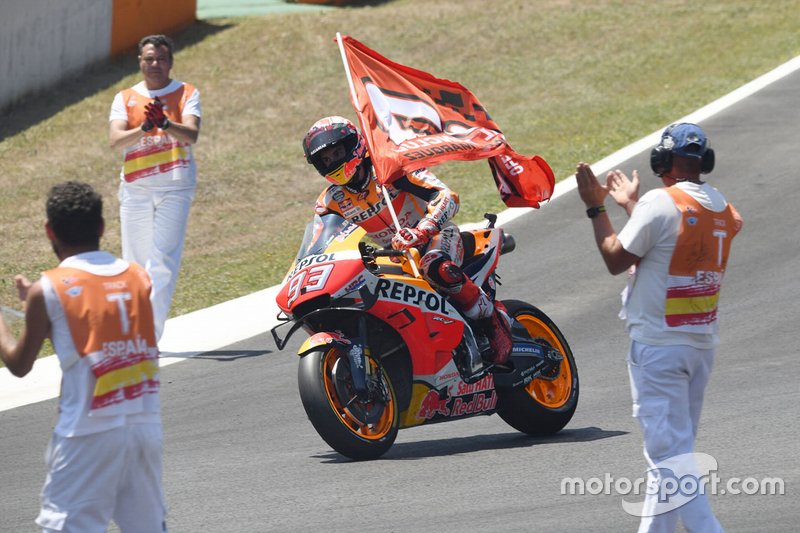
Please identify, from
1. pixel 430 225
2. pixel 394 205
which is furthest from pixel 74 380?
pixel 394 205

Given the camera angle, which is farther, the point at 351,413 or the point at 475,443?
the point at 475,443

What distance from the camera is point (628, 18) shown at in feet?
87.2

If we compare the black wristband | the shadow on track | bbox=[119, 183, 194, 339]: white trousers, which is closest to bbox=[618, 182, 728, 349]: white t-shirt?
the black wristband

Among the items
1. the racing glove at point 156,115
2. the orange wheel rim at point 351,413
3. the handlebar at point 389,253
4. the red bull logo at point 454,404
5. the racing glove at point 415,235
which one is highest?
the racing glove at point 156,115

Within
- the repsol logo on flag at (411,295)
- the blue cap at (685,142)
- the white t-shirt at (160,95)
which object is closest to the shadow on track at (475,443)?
the repsol logo on flag at (411,295)

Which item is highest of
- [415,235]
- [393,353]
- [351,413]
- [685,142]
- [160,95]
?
[160,95]

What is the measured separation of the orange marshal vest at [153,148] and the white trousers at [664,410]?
5827mm

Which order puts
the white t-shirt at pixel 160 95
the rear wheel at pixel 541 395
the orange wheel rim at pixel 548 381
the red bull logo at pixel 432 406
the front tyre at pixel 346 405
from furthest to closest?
the white t-shirt at pixel 160 95
the orange wheel rim at pixel 548 381
the rear wheel at pixel 541 395
the red bull logo at pixel 432 406
the front tyre at pixel 346 405

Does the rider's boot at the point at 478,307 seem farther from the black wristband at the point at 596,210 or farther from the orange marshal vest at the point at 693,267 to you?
the orange marshal vest at the point at 693,267

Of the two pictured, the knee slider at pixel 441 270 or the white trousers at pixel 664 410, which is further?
the knee slider at pixel 441 270

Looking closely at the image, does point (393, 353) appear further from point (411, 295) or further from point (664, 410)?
point (664, 410)

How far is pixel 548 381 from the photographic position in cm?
900

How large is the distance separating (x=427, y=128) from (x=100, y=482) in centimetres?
512

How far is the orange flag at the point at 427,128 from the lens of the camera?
895cm
